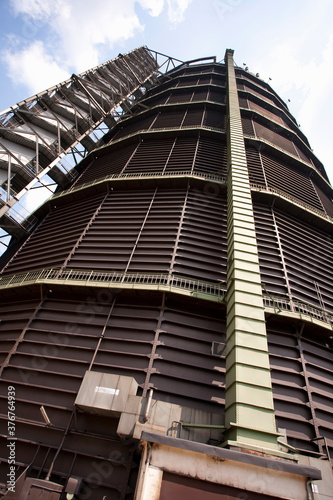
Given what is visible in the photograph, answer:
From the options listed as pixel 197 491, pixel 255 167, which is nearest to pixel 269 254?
pixel 255 167

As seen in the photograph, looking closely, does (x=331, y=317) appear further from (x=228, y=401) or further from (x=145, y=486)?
(x=145, y=486)

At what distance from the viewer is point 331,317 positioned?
8781 millimetres

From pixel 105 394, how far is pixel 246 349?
133 inches

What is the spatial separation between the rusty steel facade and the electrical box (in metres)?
0.65

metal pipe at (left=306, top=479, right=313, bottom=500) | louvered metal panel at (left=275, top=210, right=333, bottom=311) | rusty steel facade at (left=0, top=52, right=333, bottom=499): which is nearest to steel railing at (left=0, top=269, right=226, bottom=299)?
rusty steel facade at (left=0, top=52, right=333, bottom=499)

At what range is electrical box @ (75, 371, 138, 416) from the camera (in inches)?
220

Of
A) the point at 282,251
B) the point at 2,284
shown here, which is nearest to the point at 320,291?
the point at 282,251

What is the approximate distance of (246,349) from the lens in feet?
20.1

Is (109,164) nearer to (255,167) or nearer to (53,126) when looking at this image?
(53,126)

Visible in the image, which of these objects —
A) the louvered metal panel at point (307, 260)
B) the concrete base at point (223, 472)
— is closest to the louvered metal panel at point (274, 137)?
the louvered metal panel at point (307, 260)

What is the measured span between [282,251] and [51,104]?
1823 cm

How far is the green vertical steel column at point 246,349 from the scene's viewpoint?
510 cm

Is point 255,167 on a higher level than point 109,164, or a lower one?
lower

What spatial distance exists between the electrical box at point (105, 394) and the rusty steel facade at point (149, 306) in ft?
2.13
